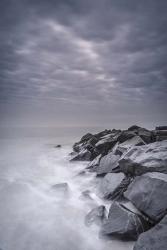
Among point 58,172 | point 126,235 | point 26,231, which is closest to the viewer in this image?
point 126,235

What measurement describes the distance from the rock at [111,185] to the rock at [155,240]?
8.27 feet

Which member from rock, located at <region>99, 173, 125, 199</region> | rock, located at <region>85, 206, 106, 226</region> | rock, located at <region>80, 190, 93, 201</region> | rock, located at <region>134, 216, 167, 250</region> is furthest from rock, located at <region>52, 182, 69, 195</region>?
rock, located at <region>134, 216, 167, 250</region>

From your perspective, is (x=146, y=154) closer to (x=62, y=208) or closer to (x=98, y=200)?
(x=98, y=200)

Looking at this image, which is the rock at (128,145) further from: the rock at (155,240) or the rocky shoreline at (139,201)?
the rock at (155,240)

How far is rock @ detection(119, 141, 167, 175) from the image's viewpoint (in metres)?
5.55

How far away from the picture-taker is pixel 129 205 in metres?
4.80

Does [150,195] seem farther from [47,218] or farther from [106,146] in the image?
[106,146]

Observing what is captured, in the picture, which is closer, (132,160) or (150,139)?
(132,160)

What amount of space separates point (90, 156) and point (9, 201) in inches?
271

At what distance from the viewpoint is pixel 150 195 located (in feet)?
14.7

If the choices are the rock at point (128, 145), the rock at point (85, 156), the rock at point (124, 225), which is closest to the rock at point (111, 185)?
the rock at point (124, 225)

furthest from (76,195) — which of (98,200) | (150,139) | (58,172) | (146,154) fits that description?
(150,139)

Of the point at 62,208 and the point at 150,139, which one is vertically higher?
the point at 150,139

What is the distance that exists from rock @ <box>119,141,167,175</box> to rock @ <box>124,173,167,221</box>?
513 mm
